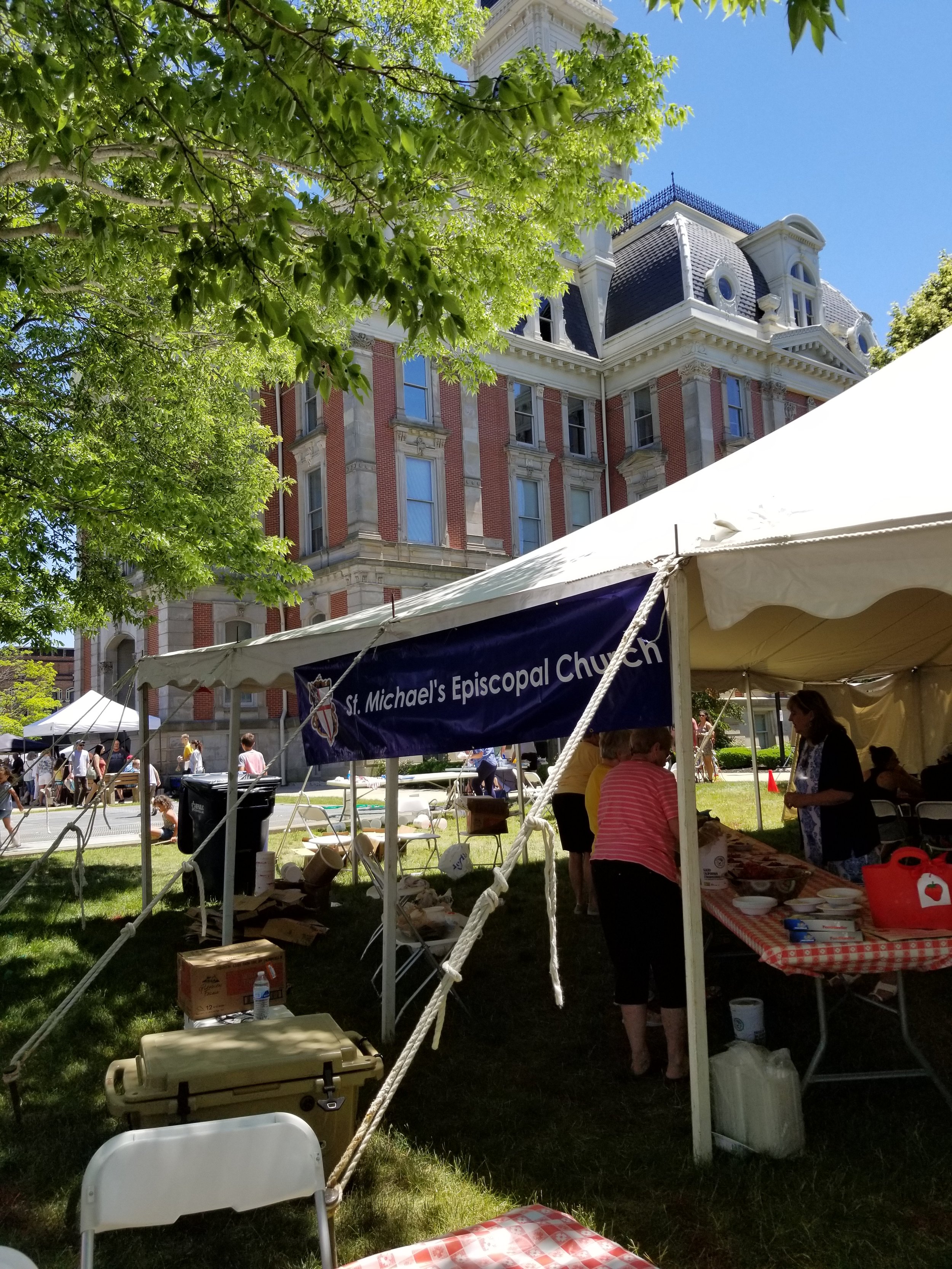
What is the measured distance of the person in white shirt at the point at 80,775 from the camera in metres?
24.8

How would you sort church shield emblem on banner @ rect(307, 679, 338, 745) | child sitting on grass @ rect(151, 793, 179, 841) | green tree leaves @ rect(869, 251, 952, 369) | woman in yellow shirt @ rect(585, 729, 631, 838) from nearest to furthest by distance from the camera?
woman in yellow shirt @ rect(585, 729, 631, 838) → church shield emblem on banner @ rect(307, 679, 338, 745) → child sitting on grass @ rect(151, 793, 179, 841) → green tree leaves @ rect(869, 251, 952, 369)

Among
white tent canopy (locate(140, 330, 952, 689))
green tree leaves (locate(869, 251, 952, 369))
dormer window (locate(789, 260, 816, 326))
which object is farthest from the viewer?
dormer window (locate(789, 260, 816, 326))

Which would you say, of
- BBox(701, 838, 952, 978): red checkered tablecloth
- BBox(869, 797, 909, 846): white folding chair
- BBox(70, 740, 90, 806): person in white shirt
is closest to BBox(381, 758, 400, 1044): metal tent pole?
BBox(701, 838, 952, 978): red checkered tablecloth

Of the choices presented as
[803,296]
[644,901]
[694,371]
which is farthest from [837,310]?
[644,901]

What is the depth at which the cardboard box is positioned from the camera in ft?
16.3

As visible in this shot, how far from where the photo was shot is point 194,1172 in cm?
233

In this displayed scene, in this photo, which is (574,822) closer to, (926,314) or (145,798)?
(145,798)

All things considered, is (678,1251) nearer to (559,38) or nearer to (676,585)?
(676,585)

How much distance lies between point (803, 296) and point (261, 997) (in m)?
39.4

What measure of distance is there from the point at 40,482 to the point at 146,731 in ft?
10.6

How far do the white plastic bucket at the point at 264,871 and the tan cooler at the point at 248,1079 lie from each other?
6.02 metres

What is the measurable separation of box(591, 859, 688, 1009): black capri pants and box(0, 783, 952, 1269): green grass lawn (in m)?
0.48

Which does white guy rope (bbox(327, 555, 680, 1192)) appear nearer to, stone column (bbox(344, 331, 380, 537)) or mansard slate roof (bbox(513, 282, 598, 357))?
stone column (bbox(344, 331, 380, 537))

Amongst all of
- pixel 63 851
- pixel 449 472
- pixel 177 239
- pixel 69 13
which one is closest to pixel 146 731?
pixel 177 239
